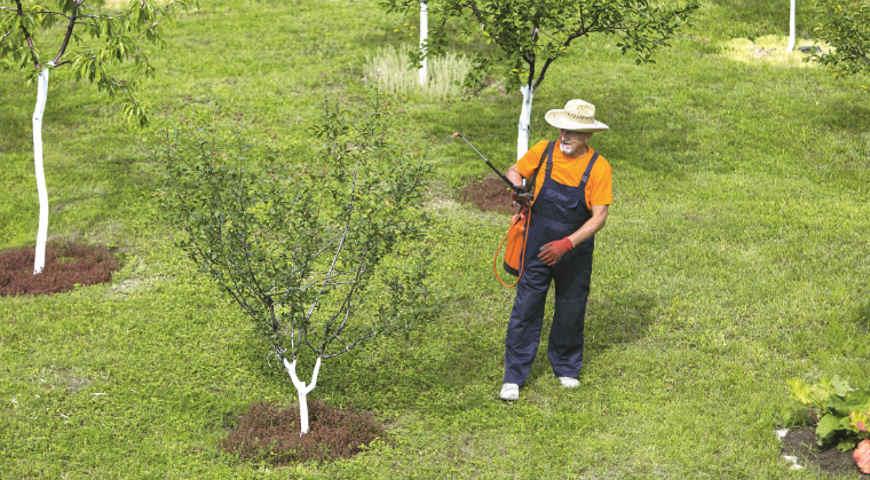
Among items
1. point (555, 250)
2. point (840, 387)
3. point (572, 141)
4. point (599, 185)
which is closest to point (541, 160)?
point (572, 141)

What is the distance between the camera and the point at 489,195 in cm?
1551

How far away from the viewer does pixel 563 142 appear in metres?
9.22

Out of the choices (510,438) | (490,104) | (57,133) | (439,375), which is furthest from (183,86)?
(510,438)

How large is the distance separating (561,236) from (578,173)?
0.56 metres

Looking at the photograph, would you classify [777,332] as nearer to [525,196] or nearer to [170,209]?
[525,196]

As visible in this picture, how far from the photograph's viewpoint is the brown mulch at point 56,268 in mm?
12633

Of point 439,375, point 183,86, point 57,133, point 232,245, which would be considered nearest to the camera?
point 232,245

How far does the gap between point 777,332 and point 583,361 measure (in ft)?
6.53

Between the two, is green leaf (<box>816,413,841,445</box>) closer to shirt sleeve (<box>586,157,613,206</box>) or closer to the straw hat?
shirt sleeve (<box>586,157,613,206</box>)

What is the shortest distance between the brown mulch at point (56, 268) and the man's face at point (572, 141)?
243 inches

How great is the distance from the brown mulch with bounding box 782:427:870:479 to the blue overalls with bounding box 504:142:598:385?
2.04m

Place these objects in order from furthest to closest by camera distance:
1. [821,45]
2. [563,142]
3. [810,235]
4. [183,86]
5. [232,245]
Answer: [821,45]
[183,86]
[810,235]
[563,142]
[232,245]

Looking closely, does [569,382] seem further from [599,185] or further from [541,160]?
[541,160]

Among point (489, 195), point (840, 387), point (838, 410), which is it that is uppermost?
point (840, 387)
